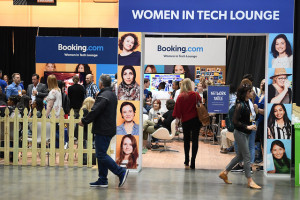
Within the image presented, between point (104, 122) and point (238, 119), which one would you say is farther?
point (238, 119)

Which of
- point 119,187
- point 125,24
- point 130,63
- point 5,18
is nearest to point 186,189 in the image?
point 119,187

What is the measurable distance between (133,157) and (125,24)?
218 cm

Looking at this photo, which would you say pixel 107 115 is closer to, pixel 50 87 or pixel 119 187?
pixel 119 187

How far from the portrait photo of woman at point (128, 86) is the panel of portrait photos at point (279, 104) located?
215 centimetres

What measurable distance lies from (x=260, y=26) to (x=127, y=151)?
2.95m

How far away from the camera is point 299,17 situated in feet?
28.3

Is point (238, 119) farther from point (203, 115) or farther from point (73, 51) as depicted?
point (73, 51)

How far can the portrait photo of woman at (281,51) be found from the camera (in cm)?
772

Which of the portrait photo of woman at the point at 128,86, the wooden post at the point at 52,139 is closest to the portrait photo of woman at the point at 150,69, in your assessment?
the wooden post at the point at 52,139

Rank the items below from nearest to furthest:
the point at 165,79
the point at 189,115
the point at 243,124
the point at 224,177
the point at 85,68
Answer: the point at 243,124, the point at 224,177, the point at 189,115, the point at 85,68, the point at 165,79

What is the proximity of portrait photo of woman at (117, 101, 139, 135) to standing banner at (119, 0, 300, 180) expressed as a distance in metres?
1.25

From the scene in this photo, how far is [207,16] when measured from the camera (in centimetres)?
774

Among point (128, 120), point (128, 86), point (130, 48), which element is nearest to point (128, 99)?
point (128, 86)

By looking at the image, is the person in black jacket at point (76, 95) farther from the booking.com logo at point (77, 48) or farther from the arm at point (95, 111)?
the arm at point (95, 111)
